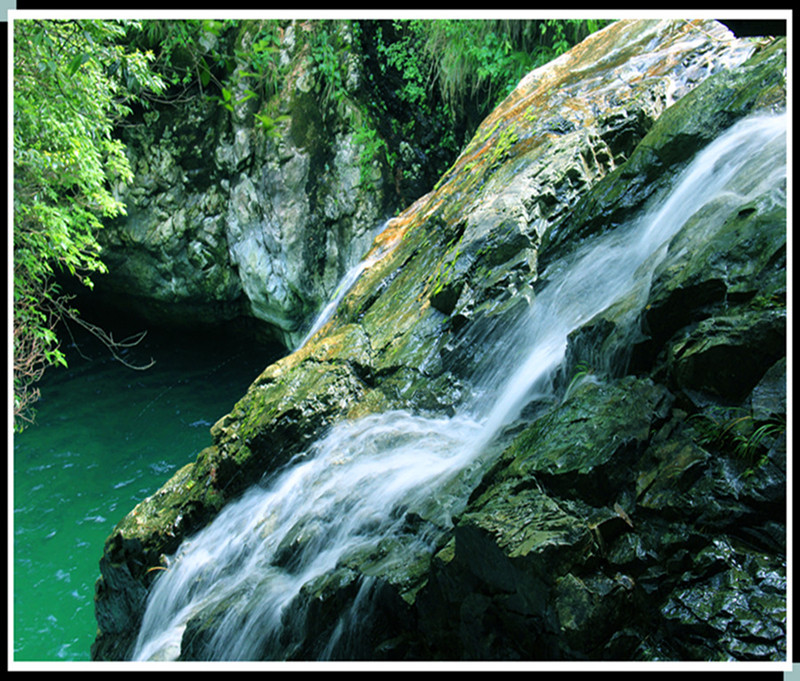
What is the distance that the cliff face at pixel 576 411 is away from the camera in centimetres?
201

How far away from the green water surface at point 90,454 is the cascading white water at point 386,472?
7.84 ft

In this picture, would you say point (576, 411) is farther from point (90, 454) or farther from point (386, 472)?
point (90, 454)

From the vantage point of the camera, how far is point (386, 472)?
371 centimetres

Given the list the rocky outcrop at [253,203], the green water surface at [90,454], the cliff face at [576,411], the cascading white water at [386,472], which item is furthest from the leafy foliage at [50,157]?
the cascading white water at [386,472]

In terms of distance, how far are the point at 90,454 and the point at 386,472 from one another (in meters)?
7.03

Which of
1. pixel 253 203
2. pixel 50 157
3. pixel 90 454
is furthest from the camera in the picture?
pixel 253 203

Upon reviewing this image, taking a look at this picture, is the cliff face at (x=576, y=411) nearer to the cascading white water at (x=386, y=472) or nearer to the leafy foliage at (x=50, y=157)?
the cascading white water at (x=386, y=472)

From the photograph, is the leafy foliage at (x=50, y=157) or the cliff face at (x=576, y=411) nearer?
the cliff face at (x=576, y=411)

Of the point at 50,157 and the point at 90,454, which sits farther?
the point at 90,454

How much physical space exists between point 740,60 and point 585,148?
57.6 inches

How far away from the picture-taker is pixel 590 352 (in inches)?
126

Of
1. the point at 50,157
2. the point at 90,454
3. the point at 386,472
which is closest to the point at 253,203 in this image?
the point at 50,157

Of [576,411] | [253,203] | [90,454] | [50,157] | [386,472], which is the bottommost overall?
[90,454]
